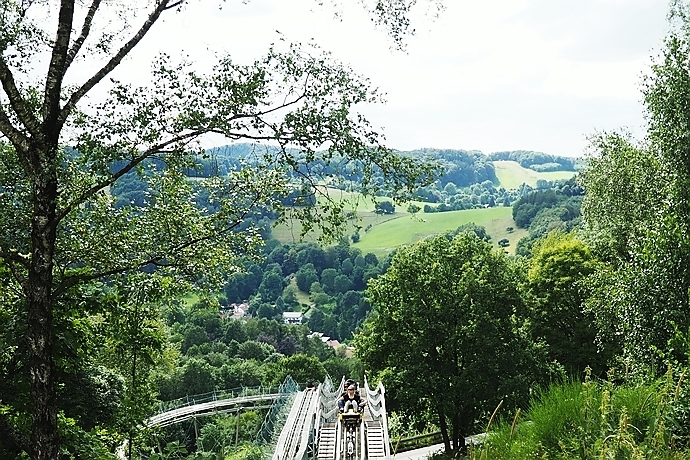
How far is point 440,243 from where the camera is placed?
27.9 meters

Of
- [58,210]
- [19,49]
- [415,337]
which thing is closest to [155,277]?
[58,210]

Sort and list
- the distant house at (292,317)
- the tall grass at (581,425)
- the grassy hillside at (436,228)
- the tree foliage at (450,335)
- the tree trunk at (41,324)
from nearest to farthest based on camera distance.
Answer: the tall grass at (581,425) < the tree trunk at (41,324) < the tree foliage at (450,335) < the distant house at (292,317) < the grassy hillside at (436,228)

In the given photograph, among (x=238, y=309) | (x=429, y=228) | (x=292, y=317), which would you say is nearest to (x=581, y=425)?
(x=292, y=317)

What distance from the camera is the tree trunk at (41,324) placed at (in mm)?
5895

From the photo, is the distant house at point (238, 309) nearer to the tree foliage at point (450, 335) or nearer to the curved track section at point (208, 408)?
the curved track section at point (208, 408)

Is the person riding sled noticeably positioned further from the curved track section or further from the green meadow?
the green meadow

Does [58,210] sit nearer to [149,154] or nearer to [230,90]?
[149,154]

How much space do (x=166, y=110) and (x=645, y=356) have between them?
999 cm

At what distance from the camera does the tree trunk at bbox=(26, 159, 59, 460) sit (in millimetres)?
5895

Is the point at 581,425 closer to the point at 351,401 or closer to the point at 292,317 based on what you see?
the point at 351,401

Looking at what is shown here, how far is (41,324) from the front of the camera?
19.6ft

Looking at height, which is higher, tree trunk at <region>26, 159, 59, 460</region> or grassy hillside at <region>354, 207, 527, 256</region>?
tree trunk at <region>26, 159, 59, 460</region>

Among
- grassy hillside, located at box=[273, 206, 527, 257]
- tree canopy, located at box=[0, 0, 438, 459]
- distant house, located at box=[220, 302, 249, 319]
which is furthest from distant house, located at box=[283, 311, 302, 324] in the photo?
tree canopy, located at box=[0, 0, 438, 459]

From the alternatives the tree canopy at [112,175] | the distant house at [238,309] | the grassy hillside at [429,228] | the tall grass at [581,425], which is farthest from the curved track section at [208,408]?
the grassy hillside at [429,228]
